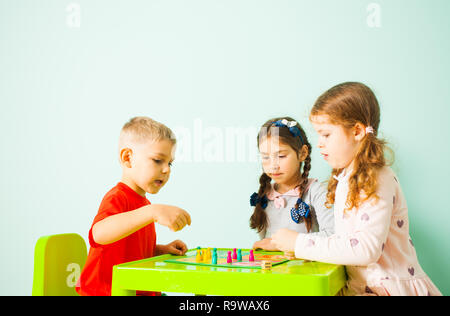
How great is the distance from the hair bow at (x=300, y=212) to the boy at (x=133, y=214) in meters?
0.43

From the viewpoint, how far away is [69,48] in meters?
2.21

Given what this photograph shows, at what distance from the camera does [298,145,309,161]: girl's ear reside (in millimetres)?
1572

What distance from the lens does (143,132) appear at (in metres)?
1.28

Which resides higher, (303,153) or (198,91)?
(198,91)

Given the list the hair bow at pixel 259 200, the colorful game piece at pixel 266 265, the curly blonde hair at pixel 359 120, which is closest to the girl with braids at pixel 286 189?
the hair bow at pixel 259 200

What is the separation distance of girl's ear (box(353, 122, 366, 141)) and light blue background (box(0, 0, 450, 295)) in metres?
0.62

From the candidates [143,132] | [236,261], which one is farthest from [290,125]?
[236,261]

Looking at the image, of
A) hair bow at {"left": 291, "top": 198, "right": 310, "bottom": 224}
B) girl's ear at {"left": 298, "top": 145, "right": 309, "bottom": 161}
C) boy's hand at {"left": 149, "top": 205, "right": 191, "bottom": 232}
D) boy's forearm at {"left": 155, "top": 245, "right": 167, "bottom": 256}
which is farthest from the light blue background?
boy's hand at {"left": 149, "top": 205, "right": 191, "bottom": 232}

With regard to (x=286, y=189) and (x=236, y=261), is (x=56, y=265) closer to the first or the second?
(x=236, y=261)

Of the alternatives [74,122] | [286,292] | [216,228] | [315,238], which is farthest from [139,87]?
[286,292]

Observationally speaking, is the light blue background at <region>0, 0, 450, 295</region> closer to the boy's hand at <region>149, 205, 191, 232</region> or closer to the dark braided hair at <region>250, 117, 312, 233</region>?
the dark braided hair at <region>250, 117, 312, 233</region>

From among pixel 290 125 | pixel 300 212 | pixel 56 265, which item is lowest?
pixel 56 265

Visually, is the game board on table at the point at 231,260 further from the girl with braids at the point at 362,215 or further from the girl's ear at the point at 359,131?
the girl's ear at the point at 359,131

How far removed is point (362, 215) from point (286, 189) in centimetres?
61
